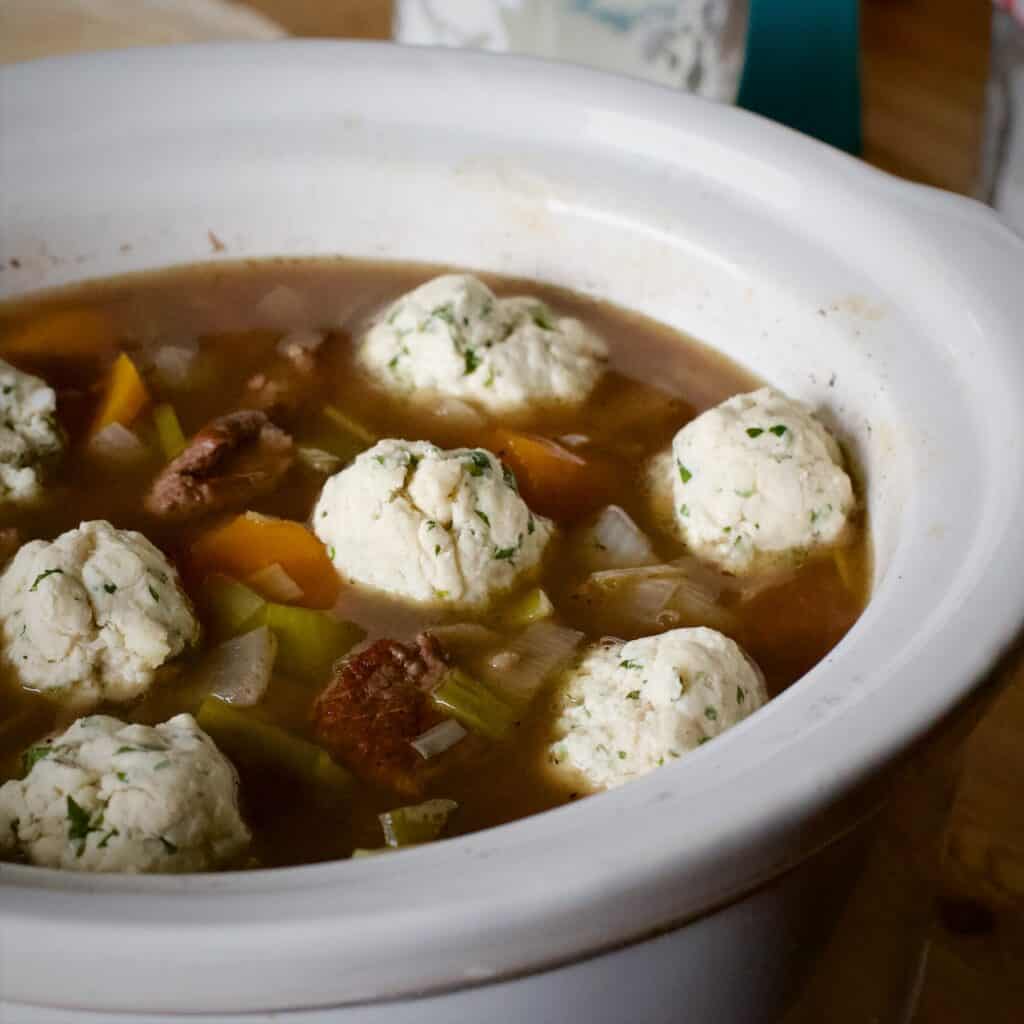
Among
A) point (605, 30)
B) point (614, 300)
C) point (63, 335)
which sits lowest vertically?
point (63, 335)

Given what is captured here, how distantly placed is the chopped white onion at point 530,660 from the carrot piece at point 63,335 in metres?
0.77

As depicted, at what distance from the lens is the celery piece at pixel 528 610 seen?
1430 millimetres

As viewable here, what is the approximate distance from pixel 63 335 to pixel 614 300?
29.3 inches

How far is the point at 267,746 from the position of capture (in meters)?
1.29

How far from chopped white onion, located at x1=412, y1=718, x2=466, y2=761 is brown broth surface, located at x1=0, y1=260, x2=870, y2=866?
0.07 ft

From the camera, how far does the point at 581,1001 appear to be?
0.93m

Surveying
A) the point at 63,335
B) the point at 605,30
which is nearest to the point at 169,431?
the point at 63,335

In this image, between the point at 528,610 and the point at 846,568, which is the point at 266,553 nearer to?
the point at 528,610

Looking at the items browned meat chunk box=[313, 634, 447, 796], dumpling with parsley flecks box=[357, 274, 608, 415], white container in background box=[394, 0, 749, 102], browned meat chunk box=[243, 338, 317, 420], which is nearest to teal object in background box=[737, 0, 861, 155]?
white container in background box=[394, 0, 749, 102]

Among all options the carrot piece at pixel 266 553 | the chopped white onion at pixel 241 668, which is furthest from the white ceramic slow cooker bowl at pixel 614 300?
the carrot piece at pixel 266 553

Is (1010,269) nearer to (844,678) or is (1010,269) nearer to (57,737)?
(844,678)

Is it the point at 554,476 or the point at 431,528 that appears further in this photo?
the point at 554,476

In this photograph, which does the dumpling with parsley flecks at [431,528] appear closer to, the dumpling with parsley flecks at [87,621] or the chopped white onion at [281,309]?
the dumpling with parsley flecks at [87,621]

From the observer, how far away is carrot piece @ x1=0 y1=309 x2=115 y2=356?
1811 millimetres
